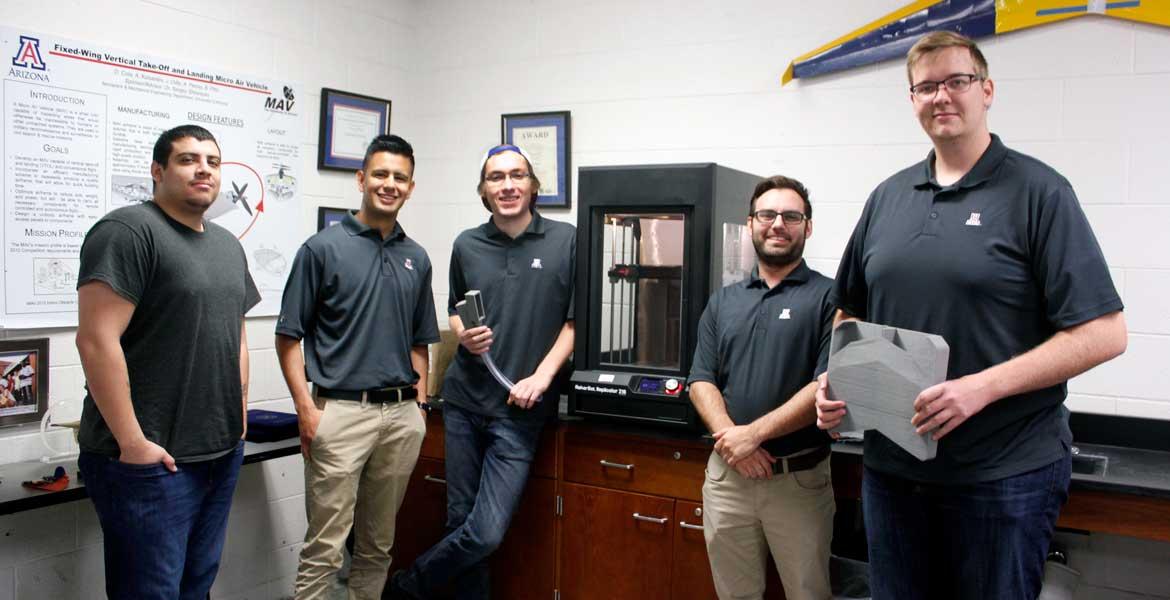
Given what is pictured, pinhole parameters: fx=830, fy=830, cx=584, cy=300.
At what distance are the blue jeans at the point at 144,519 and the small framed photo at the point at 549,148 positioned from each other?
1739mm

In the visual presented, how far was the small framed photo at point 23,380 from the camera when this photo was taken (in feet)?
7.77

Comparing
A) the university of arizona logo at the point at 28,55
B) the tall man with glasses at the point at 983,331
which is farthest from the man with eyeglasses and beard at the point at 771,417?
the university of arizona logo at the point at 28,55

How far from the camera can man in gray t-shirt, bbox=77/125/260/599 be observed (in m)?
1.81

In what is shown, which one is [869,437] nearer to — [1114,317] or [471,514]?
[1114,317]

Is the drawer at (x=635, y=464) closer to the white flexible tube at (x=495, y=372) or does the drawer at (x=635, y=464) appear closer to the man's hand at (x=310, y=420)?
the white flexible tube at (x=495, y=372)

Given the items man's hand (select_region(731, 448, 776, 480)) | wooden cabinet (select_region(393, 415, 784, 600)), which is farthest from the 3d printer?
man's hand (select_region(731, 448, 776, 480))

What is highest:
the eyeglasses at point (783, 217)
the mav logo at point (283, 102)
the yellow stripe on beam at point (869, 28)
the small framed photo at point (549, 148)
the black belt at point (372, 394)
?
the yellow stripe on beam at point (869, 28)

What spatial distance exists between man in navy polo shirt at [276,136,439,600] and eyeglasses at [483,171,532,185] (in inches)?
9.8

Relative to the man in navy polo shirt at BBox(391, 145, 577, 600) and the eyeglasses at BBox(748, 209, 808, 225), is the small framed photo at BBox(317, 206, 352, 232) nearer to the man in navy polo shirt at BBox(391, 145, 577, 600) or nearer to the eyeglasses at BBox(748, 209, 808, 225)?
the man in navy polo shirt at BBox(391, 145, 577, 600)

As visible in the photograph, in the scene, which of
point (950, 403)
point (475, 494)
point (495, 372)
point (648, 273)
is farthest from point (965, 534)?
point (475, 494)

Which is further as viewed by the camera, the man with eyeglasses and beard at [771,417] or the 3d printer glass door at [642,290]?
the 3d printer glass door at [642,290]

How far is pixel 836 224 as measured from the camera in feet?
9.16

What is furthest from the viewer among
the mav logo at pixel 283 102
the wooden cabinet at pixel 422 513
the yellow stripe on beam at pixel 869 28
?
the mav logo at pixel 283 102

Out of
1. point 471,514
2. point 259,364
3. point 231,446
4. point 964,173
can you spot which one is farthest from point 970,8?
point 259,364
